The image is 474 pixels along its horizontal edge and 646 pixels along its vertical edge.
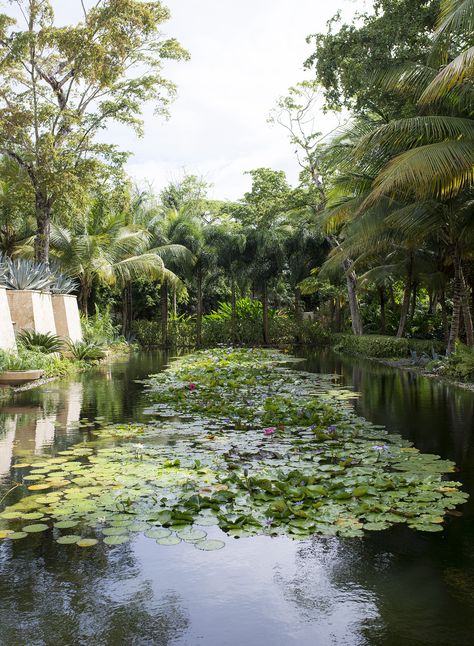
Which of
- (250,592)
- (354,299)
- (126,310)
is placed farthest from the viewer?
(126,310)

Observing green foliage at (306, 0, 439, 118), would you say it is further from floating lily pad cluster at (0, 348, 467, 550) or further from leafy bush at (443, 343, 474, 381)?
floating lily pad cluster at (0, 348, 467, 550)

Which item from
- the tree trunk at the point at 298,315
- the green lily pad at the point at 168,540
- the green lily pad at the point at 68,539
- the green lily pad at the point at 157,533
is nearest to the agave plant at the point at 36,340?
the green lily pad at the point at 68,539

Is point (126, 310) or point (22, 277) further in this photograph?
point (126, 310)

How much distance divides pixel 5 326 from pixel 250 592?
11011 mm

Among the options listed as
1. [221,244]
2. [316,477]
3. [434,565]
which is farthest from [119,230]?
[434,565]

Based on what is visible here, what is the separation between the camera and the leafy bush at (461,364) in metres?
12.7

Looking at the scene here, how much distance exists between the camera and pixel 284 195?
90.2 feet

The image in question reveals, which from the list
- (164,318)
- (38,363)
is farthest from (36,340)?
(164,318)

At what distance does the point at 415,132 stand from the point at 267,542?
398 inches

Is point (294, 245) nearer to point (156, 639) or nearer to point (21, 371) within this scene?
point (21, 371)

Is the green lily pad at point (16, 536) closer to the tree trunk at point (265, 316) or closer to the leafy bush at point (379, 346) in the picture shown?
the leafy bush at point (379, 346)

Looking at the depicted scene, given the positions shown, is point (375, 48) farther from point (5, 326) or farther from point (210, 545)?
point (210, 545)

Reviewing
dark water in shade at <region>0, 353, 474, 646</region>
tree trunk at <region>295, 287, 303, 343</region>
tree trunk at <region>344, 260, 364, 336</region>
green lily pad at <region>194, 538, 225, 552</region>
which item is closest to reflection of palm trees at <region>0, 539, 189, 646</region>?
dark water in shade at <region>0, 353, 474, 646</region>

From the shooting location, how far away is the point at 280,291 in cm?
3753
